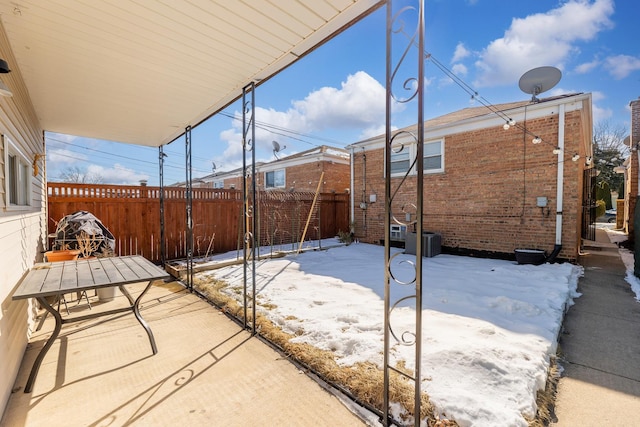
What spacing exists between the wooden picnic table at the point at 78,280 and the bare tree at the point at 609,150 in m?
30.1

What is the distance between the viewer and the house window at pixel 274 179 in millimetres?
15367

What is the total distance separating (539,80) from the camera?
6293 mm

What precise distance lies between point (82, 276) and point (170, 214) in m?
4.67

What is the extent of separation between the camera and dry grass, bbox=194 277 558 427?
1.88m

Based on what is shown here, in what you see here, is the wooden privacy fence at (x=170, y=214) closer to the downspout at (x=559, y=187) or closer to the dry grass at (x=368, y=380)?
the dry grass at (x=368, y=380)

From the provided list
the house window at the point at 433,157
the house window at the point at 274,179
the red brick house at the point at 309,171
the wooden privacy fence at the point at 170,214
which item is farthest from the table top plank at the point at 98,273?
the house window at the point at 274,179

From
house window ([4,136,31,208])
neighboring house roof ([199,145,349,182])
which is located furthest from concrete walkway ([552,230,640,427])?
neighboring house roof ([199,145,349,182])

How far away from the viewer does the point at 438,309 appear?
143 inches

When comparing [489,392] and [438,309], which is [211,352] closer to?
[489,392]

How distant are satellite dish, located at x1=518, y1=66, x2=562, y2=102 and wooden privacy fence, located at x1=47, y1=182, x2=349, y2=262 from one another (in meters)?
6.81

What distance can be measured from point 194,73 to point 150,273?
7.08ft

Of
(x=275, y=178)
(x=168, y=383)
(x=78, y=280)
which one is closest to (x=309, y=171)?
(x=275, y=178)

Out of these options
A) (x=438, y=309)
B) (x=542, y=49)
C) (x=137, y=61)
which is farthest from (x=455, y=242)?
(x=137, y=61)

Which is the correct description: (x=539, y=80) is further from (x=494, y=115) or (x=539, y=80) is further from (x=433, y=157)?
(x=433, y=157)
